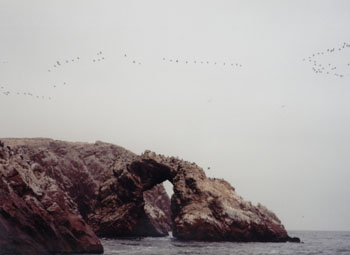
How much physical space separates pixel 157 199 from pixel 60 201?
327 ft

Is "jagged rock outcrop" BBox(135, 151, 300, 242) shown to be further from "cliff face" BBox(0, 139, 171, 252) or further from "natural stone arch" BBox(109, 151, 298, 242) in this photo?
"cliff face" BBox(0, 139, 171, 252)

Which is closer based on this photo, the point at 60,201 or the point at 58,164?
the point at 60,201

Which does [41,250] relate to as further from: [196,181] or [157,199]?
[157,199]

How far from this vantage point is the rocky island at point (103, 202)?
32.8 metres

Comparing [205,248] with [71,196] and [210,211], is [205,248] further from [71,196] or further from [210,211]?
[71,196]

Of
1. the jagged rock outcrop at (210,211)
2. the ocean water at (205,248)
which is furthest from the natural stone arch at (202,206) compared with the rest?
the ocean water at (205,248)

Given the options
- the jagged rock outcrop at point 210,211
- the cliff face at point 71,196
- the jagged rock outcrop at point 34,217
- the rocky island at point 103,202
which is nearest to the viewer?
the jagged rock outcrop at point 34,217

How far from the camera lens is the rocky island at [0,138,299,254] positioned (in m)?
32.8

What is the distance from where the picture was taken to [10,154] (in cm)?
3597

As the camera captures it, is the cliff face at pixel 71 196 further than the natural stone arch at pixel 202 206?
No

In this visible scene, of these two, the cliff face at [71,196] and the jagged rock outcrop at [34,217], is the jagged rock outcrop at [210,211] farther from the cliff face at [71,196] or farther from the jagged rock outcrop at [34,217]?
the jagged rock outcrop at [34,217]

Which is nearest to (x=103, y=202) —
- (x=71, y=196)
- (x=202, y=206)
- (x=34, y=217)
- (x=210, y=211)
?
(x=202, y=206)

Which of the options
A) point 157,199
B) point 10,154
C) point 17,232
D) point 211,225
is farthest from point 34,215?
point 157,199

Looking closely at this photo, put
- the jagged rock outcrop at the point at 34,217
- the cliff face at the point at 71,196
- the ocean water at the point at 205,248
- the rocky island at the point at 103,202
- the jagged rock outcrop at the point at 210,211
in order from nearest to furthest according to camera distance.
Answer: the jagged rock outcrop at the point at 34,217 < the cliff face at the point at 71,196 < the rocky island at the point at 103,202 < the ocean water at the point at 205,248 < the jagged rock outcrop at the point at 210,211
